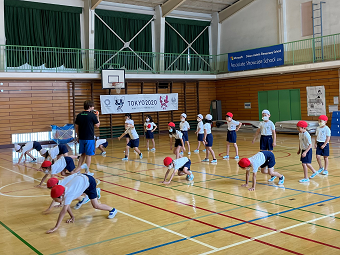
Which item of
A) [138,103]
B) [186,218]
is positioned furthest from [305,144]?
[138,103]

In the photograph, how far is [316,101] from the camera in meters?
21.5

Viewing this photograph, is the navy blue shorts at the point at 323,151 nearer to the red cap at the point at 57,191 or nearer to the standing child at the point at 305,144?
the standing child at the point at 305,144

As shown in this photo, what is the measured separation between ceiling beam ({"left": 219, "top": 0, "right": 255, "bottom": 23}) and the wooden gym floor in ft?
58.7

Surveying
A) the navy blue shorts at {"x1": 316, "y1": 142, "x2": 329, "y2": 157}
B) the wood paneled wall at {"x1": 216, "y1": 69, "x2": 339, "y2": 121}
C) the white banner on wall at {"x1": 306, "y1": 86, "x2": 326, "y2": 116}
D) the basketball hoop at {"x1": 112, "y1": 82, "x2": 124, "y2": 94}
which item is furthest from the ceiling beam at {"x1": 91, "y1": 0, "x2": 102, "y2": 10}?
the navy blue shorts at {"x1": 316, "y1": 142, "x2": 329, "y2": 157}

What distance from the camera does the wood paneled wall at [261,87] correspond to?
20.7m

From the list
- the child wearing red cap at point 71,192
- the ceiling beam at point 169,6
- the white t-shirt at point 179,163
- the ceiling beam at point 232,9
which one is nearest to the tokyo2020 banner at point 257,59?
the ceiling beam at point 232,9

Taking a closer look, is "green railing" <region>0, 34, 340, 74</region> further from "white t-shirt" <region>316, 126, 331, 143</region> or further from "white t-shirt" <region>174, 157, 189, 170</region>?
"white t-shirt" <region>174, 157, 189, 170</region>

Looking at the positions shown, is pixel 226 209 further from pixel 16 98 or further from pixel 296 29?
pixel 296 29

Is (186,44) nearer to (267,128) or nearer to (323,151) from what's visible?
(267,128)

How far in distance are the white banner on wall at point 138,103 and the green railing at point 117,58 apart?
168 cm

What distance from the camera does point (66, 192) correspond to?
19.1 ft

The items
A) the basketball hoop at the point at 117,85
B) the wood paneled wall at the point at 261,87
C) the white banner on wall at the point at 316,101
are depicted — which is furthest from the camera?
the basketball hoop at the point at 117,85

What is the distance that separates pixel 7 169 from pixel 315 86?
16957 millimetres

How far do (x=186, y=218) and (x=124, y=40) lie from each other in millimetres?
19713
